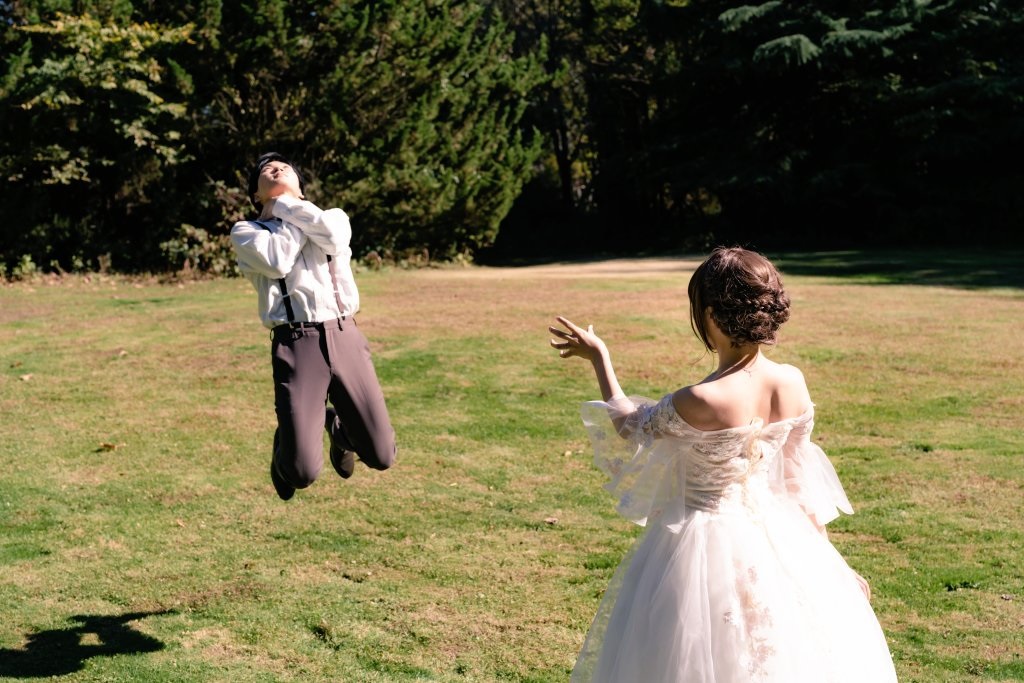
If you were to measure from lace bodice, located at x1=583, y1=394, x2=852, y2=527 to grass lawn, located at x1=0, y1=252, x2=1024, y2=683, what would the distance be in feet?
5.07

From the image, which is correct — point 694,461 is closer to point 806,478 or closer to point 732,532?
point 732,532

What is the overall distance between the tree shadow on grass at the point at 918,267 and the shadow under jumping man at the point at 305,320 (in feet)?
53.9

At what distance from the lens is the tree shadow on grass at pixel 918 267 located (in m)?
21.0

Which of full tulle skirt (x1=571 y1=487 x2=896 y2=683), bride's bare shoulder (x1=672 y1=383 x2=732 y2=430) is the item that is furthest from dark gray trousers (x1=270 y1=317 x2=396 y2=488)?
bride's bare shoulder (x1=672 y1=383 x2=732 y2=430)

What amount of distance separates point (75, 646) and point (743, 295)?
3700 mm

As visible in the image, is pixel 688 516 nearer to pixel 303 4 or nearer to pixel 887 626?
pixel 887 626

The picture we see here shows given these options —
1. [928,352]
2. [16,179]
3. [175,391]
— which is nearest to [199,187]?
[16,179]

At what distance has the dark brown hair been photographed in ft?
10.8

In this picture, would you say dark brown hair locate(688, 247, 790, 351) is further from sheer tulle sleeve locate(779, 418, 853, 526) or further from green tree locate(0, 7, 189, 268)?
green tree locate(0, 7, 189, 268)

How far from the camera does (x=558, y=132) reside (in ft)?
138

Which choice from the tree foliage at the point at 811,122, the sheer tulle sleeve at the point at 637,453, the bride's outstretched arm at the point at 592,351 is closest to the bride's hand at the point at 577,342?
the bride's outstretched arm at the point at 592,351

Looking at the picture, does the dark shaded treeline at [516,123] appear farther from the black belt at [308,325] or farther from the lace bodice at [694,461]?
the lace bodice at [694,461]

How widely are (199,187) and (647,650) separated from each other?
22448 mm

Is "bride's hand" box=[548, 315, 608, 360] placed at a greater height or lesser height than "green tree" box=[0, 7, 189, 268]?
lesser
